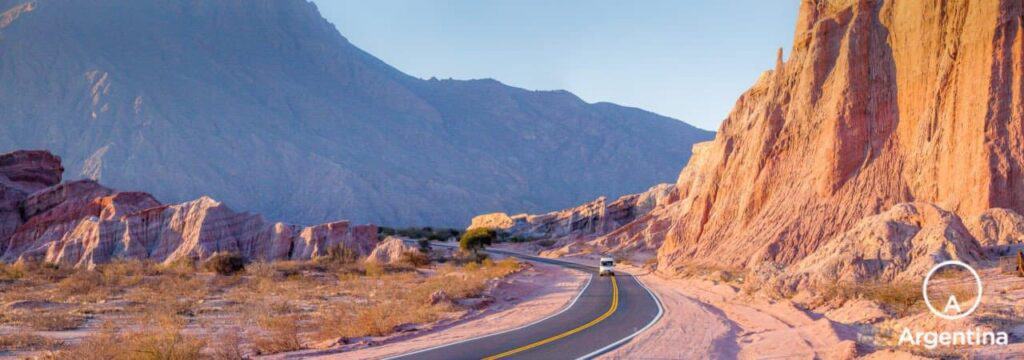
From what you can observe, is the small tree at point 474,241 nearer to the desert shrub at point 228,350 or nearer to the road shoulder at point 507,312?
the road shoulder at point 507,312

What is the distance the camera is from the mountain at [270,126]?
11756cm

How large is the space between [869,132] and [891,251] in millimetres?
12375

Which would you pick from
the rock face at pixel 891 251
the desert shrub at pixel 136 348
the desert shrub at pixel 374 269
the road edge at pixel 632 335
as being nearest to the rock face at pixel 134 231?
the desert shrub at pixel 374 269

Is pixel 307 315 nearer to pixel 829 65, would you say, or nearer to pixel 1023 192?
pixel 1023 192

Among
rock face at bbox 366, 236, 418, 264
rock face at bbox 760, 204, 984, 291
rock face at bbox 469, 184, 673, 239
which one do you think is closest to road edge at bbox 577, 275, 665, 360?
rock face at bbox 760, 204, 984, 291

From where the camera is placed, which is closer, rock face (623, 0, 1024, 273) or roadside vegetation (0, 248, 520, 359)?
roadside vegetation (0, 248, 520, 359)

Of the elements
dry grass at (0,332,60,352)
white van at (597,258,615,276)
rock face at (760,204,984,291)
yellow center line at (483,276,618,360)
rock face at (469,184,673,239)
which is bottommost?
dry grass at (0,332,60,352)

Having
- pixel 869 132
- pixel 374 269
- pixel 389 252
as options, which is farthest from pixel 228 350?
pixel 389 252

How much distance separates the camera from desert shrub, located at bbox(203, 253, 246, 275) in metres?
36.3

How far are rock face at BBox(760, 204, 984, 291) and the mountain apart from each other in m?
97.8

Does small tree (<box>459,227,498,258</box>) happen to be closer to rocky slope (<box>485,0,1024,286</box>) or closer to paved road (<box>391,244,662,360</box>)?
rocky slope (<box>485,0,1024,286</box>)

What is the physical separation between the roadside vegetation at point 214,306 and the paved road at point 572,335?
331 cm

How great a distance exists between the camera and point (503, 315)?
21.8 m

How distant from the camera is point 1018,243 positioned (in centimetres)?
2497
